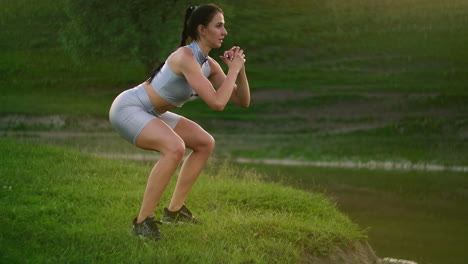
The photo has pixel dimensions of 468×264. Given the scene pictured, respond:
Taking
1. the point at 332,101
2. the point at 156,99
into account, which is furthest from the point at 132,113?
the point at 332,101

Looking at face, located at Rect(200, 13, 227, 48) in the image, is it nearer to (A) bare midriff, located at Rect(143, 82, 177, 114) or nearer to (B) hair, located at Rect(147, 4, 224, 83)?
(B) hair, located at Rect(147, 4, 224, 83)

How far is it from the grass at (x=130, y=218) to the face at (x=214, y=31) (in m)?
2.18

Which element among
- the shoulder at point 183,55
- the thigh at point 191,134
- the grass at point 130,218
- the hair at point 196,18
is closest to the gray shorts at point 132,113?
the thigh at point 191,134

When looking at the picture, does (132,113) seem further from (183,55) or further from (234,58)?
(234,58)

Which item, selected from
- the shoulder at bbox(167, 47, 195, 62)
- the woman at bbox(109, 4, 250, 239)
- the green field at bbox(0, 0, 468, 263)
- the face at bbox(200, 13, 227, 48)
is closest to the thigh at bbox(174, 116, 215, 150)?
the woman at bbox(109, 4, 250, 239)

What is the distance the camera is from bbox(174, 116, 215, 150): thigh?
8.44 m

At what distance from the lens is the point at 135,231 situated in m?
8.37

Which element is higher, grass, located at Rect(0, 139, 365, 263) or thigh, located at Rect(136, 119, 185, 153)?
thigh, located at Rect(136, 119, 185, 153)

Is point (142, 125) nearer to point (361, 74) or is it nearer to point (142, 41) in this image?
point (142, 41)

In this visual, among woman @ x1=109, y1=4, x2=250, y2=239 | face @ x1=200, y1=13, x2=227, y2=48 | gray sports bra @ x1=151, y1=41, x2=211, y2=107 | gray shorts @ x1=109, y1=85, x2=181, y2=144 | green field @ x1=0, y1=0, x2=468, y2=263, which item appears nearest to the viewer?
woman @ x1=109, y1=4, x2=250, y2=239

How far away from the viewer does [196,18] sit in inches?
307

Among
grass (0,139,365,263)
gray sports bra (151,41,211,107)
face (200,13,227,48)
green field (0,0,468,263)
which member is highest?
face (200,13,227,48)

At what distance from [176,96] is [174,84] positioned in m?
0.15

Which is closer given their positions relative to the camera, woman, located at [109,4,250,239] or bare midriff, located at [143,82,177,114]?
woman, located at [109,4,250,239]
